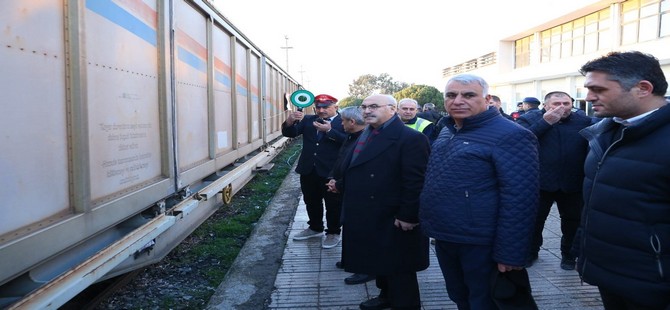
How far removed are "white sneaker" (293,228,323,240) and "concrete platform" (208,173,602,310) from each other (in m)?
0.29

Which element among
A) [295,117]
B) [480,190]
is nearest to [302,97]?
[295,117]

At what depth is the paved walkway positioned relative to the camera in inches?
156

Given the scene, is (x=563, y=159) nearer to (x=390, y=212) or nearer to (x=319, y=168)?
(x=390, y=212)

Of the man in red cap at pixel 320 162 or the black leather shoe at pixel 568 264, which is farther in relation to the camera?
the man in red cap at pixel 320 162

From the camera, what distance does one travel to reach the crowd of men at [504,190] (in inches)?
78.0

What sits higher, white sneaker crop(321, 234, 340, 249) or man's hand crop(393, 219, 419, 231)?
man's hand crop(393, 219, 419, 231)

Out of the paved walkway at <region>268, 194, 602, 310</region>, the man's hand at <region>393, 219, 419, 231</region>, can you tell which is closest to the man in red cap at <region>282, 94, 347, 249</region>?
the paved walkway at <region>268, 194, 602, 310</region>

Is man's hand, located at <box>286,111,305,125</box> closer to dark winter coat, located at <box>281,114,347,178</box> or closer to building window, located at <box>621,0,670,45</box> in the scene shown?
dark winter coat, located at <box>281,114,347,178</box>

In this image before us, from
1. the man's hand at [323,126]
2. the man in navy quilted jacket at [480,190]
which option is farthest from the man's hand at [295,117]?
the man in navy quilted jacket at [480,190]

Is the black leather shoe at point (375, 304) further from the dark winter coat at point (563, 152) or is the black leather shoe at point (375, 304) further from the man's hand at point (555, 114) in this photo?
→ the man's hand at point (555, 114)

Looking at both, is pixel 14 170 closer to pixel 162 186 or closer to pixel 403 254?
pixel 162 186

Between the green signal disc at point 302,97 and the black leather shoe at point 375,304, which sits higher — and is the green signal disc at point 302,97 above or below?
above

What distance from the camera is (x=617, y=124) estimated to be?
2.29m

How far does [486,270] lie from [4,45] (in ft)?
8.73
